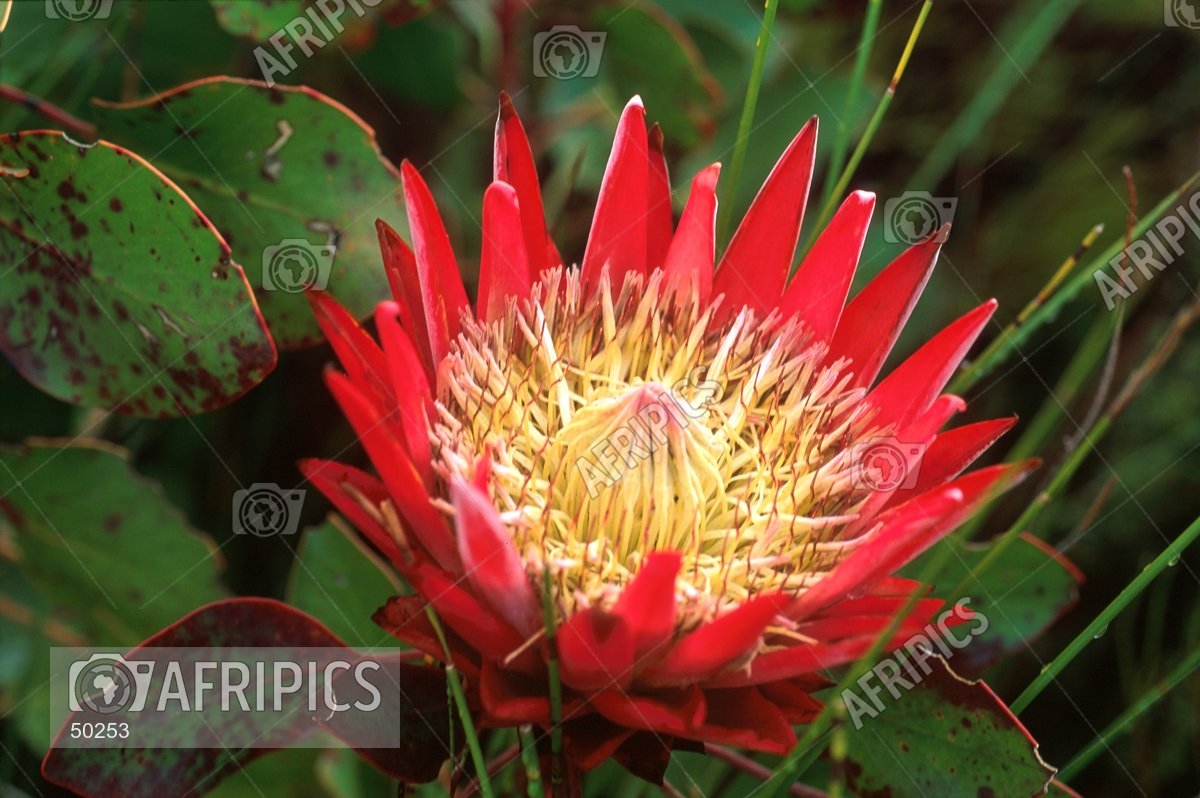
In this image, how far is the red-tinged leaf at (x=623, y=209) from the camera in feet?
3.05

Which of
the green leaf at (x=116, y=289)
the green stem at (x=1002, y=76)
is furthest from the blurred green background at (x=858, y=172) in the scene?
the green leaf at (x=116, y=289)

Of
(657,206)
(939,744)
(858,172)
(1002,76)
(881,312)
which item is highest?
(1002,76)

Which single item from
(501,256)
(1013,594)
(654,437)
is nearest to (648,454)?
(654,437)

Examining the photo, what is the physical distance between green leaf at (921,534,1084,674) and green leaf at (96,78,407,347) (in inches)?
24.7

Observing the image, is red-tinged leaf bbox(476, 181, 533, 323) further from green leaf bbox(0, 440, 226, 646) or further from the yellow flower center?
green leaf bbox(0, 440, 226, 646)

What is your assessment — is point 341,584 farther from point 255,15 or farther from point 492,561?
point 255,15

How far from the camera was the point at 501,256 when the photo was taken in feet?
2.90

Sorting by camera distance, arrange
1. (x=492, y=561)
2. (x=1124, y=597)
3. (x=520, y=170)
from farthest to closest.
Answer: (x=520, y=170) → (x=1124, y=597) → (x=492, y=561)

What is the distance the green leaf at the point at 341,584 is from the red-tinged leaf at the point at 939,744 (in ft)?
1.48

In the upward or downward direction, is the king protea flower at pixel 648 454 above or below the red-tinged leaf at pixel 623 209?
below

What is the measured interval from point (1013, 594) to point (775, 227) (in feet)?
1.44

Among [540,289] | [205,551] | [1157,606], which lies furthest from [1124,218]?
[205,551]

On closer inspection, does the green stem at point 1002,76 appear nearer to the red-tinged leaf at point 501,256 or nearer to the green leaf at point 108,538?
Answer: the red-tinged leaf at point 501,256

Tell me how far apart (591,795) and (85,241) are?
789 millimetres
